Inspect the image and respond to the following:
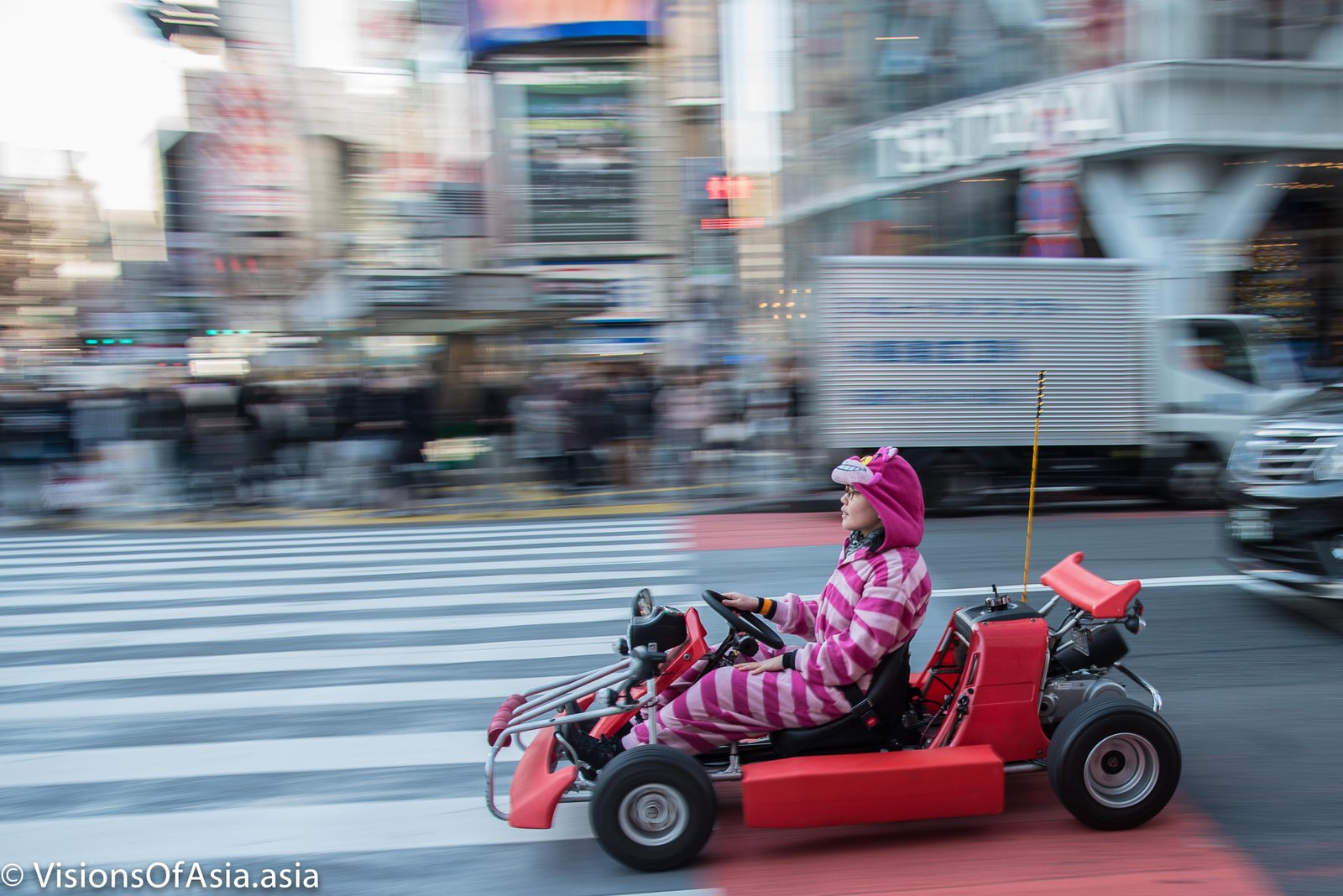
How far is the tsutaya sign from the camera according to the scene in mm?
17703

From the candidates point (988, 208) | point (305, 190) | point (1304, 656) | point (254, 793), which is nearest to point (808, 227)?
point (988, 208)

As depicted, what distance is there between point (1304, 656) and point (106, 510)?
13923 millimetres

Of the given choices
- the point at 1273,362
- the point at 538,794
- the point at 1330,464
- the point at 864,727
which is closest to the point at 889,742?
the point at 864,727

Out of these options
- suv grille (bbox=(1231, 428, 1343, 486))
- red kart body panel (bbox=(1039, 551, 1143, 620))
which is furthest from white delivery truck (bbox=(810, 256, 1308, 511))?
red kart body panel (bbox=(1039, 551, 1143, 620))

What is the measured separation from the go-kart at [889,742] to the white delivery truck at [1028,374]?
7.34 m

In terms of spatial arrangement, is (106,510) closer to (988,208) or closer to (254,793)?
(254,793)

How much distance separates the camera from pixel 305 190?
45781 mm

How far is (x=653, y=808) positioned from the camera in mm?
3463

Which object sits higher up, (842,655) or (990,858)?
(842,655)

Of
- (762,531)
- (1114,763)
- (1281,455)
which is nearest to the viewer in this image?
(1114,763)

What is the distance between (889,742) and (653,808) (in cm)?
89

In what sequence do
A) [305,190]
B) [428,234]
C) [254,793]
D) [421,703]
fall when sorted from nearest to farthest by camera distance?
[254,793]
[421,703]
[428,234]
[305,190]

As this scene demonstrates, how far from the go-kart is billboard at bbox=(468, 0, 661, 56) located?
28.7 meters

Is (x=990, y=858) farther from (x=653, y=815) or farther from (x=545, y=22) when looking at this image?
(x=545, y=22)
